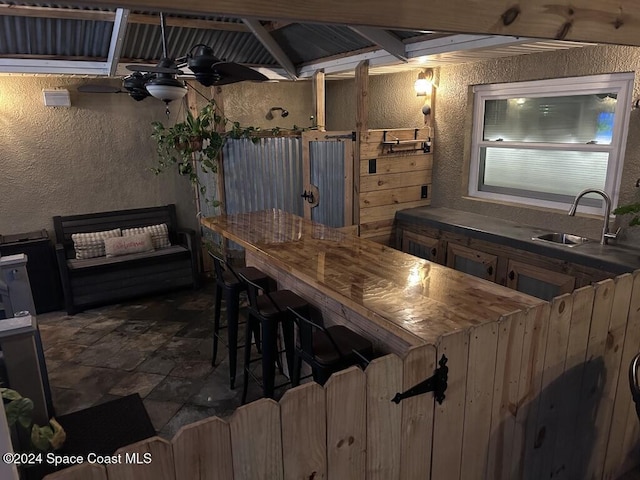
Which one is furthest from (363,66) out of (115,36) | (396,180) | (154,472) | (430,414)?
(154,472)

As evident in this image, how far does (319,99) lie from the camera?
16.1 ft

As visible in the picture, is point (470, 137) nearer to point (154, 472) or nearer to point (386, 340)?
point (386, 340)

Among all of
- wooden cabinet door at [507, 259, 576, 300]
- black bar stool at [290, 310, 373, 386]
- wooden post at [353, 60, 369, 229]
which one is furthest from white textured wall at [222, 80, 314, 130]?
black bar stool at [290, 310, 373, 386]

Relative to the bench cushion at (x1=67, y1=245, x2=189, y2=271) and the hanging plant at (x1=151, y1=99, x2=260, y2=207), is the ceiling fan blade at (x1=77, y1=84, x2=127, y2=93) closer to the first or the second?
the hanging plant at (x1=151, y1=99, x2=260, y2=207)

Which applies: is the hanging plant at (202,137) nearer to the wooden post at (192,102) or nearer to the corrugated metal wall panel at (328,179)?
the wooden post at (192,102)

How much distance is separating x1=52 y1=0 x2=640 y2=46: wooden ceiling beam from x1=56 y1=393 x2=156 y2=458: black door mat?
2554 mm

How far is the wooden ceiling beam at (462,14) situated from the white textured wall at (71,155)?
186 inches

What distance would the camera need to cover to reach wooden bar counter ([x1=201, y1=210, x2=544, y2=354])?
1.84 metres

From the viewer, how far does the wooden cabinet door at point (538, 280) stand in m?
3.05

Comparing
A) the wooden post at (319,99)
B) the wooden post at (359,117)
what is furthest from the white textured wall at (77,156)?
the wooden post at (359,117)

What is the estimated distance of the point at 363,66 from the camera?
163 inches

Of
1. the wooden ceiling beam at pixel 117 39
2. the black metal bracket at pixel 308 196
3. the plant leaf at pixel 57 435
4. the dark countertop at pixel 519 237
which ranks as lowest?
the plant leaf at pixel 57 435

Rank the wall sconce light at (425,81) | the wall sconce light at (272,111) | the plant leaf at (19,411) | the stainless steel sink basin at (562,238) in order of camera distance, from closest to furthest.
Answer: the plant leaf at (19,411)
the stainless steel sink basin at (562,238)
the wall sconce light at (425,81)
the wall sconce light at (272,111)

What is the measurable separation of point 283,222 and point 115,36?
2314 mm
